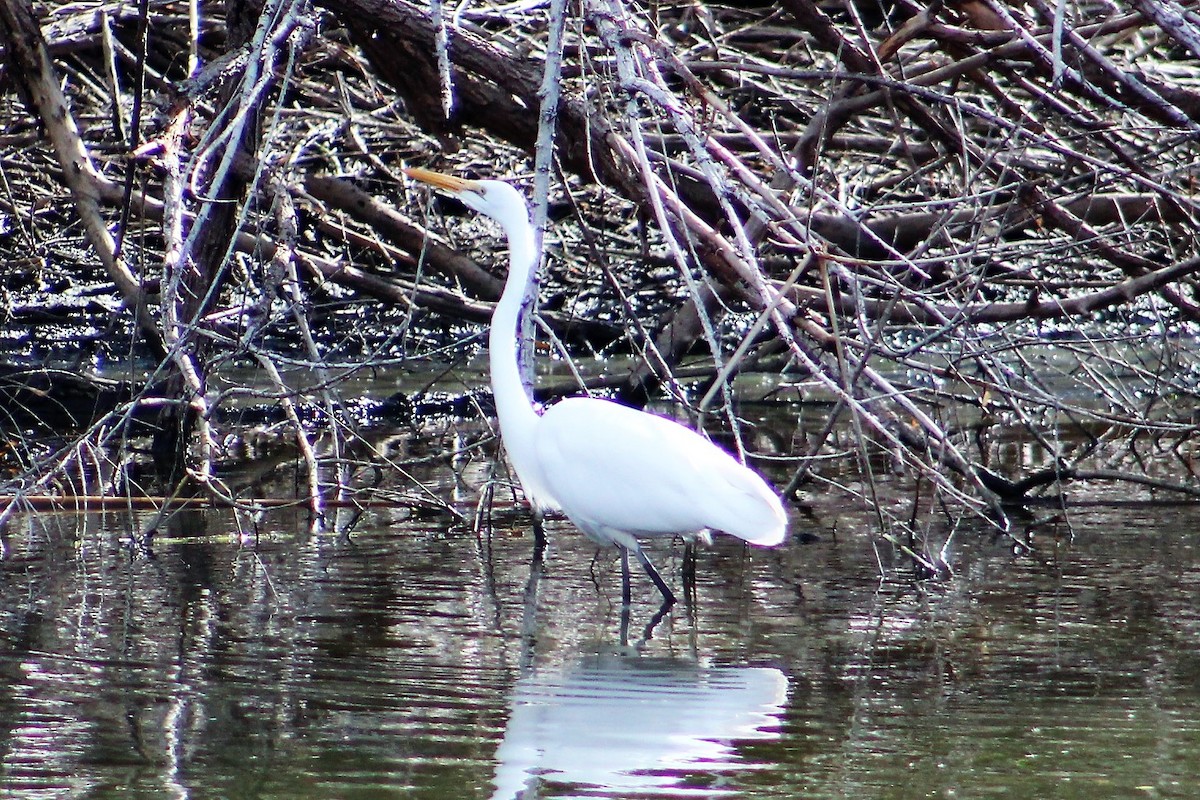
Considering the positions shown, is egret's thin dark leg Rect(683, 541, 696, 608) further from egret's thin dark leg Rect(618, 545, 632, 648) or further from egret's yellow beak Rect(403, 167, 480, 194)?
egret's yellow beak Rect(403, 167, 480, 194)

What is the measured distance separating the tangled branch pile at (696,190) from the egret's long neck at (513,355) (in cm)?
31

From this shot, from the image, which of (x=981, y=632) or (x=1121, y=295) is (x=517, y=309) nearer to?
(x=981, y=632)

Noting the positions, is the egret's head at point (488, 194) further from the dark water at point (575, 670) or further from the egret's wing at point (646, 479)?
the dark water at point (575, 670)

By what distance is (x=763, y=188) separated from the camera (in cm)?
510

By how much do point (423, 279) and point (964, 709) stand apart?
19.9 ft

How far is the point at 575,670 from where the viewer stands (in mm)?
4723

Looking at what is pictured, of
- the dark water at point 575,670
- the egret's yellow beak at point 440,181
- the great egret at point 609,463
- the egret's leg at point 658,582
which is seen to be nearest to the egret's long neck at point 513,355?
the great egret at point 609,463

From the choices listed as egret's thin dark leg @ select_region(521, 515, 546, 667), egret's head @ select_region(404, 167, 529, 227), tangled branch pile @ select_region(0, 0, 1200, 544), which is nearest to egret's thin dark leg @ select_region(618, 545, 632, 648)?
egret's thin dark leg @ select_region(521, 515, 546, 667)

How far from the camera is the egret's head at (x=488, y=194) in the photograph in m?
5.97

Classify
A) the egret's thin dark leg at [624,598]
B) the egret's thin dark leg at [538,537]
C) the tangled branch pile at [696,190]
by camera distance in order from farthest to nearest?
the egret's thin dark leg at [538,537]
the egret's thin dark leg at [624,598]
the tangled branch pile at [696,190]

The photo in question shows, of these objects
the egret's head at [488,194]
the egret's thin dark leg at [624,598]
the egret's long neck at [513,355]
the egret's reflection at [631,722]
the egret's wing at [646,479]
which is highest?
the egret's head at [488,194]

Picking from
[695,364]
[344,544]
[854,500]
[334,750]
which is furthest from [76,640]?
[695,364]

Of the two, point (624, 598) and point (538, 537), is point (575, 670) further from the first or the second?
point (538, 537)

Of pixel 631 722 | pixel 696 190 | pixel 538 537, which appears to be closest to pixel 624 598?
pixel 538 537
